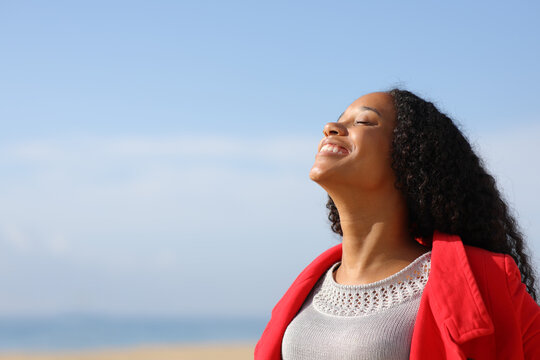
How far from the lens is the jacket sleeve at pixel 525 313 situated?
227cm

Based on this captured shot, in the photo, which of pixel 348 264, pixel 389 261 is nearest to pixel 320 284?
pixel 348 264

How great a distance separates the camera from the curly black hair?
8.68 feet

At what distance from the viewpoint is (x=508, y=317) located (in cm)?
229

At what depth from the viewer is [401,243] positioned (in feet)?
9.01

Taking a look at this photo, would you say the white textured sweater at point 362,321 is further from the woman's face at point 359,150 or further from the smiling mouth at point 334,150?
the smiling mouth at point 334,150

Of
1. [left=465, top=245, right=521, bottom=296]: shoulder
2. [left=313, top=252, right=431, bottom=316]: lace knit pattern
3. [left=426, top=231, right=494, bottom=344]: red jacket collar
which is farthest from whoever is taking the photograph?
[left=313, top=252, right=431, bottom=316]: lace knit pattern

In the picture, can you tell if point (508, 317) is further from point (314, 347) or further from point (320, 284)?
point (320, 284)

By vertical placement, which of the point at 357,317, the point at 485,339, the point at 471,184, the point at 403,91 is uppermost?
the point at 403,91

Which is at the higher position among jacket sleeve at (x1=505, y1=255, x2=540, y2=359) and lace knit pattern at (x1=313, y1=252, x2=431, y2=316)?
lace knit pattern at (x1=313, y1=252, x2=431, y2=316)

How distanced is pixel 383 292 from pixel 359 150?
58 cm

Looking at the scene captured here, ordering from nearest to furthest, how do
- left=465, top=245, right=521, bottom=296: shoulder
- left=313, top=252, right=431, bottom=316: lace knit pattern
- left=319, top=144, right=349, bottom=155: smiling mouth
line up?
left=465, top=245, right=521, bottom=296: shoulder → left=313, top=252, right=431, bottom=316: lace knit pattern → left=319, top=144, right=349, bottom=155: smiling mouth

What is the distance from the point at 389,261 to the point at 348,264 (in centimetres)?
21

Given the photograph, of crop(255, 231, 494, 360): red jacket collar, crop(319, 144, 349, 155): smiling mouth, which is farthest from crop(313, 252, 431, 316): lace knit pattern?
crop(319, 144, 349, 155): smiling mouth

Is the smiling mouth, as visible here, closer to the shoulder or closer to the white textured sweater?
the white textured sweater
